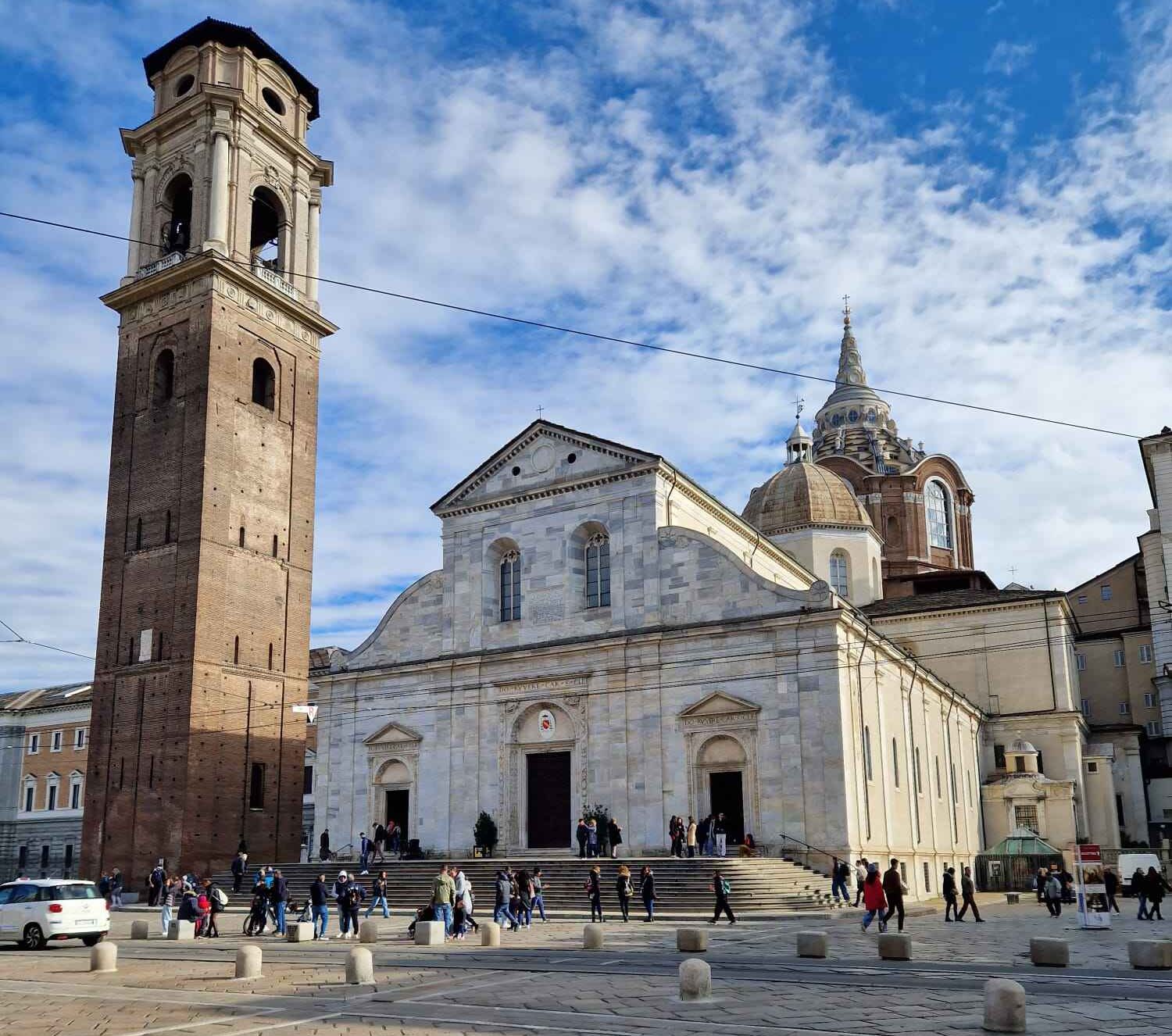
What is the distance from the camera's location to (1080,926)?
1019 inches

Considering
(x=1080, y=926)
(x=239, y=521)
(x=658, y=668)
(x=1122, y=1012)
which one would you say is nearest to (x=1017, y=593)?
(x=658, y=668)

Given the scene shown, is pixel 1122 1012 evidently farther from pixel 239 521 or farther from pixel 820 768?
pixel 239 521

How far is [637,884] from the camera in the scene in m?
30.5

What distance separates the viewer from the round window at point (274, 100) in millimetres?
50062

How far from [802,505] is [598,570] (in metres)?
22.4

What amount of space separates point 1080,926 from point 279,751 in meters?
28.7

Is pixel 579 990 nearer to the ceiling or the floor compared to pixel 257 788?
nearer to the floor

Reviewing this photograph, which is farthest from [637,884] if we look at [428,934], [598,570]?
[598,570]

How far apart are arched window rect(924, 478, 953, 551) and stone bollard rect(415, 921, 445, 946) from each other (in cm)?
5700

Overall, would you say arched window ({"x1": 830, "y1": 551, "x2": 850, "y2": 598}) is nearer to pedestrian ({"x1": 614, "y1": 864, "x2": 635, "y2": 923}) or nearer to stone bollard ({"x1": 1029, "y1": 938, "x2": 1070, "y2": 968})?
pedestrian ({"x1": 614, "y1": 864, "x2": 635, "y2": 923})

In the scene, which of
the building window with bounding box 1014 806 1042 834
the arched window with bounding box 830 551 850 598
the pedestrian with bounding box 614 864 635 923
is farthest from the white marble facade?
the arched window with bounding box 830 551 850 598

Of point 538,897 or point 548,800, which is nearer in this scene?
point 538,897

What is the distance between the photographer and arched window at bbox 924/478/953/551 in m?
74.8

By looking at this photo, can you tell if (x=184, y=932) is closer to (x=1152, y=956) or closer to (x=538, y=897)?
(x=538, y=897)
